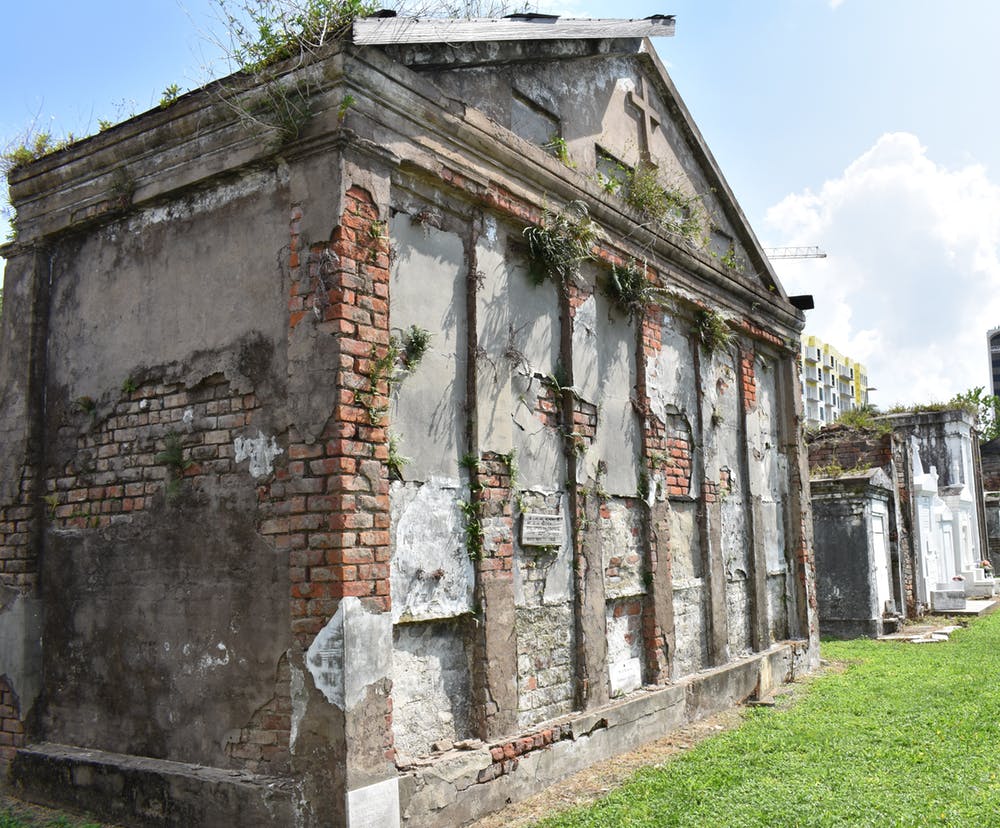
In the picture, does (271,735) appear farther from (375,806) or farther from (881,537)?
(881,537)

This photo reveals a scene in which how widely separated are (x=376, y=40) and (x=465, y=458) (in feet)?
8.73

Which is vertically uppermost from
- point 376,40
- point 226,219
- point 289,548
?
point 376,40

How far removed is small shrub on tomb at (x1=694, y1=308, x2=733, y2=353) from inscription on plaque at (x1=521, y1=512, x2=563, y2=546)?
3.55 meters

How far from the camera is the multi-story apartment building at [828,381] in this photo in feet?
238

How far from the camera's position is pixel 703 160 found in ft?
33.7

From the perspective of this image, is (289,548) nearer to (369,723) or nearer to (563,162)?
(369,723)

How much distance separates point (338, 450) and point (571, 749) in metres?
3.16

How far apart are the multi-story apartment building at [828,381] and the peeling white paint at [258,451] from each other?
66906mm

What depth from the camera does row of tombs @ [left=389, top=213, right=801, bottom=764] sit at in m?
5.47

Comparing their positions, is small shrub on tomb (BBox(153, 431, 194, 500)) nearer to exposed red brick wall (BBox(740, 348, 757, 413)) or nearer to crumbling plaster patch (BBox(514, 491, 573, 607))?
crumbling plaster patch (BBox(514, 491, 573, 607))

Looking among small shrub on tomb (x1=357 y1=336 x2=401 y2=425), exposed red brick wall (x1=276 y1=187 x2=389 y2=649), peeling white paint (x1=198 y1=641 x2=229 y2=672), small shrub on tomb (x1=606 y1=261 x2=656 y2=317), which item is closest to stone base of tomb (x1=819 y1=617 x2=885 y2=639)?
small shrub on tomb (x1=606 y1=261 x2=656 y2=317)

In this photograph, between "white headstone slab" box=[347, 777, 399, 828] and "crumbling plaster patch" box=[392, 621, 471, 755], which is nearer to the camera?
"white headstone slab" box=[347, 777, 399, 828]

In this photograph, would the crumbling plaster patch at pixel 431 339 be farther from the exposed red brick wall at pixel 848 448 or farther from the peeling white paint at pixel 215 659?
the exposed red brick wall at pixel 848 448

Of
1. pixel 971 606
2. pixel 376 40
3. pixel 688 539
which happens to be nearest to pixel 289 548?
pixel 376 40
